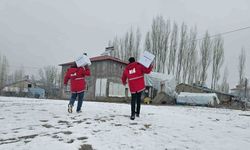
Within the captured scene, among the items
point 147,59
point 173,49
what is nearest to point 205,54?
point 173,49

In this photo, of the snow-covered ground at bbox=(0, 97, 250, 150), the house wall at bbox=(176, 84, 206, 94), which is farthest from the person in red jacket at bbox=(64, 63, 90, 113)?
the house wall at bbox=(176, 84, 206, 94)

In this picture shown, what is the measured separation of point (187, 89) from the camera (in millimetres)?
39594

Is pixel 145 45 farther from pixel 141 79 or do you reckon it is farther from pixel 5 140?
pixel 5 140

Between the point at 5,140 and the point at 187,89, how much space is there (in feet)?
122

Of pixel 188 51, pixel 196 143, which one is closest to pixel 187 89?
pixel 188 51

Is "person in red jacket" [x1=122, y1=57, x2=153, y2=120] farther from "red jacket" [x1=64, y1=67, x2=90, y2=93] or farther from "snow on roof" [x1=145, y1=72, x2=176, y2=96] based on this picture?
"snow on roof" [x1=145, y1=72, x2=176, y2=96]

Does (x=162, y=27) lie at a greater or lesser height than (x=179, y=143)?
greater

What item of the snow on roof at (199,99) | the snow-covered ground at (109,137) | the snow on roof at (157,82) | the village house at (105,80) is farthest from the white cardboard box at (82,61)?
the village house at (105,80)

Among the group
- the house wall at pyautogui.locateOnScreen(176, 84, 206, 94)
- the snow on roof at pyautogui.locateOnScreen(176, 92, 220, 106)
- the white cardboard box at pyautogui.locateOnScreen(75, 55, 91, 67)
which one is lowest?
the snow on roof at pyautogui.locateOnScreen(176, 92, 220, 106)

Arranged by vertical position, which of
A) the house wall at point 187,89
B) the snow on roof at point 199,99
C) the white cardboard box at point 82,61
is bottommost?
the snow on roof at point 199,99

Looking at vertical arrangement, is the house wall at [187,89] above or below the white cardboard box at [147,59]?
below

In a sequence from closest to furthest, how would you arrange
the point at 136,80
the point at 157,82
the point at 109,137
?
the point at 109,137, the point at 136,80, the point at 157,82

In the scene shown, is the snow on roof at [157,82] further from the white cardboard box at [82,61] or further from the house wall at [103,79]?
the white cardboard box at [82,61]

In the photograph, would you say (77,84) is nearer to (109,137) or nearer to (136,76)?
(136,76)
